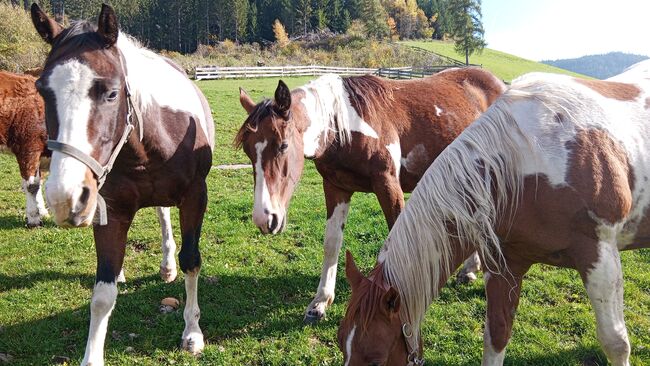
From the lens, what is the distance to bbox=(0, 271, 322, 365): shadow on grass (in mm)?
A: 3775

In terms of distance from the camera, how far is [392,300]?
87.7 inches

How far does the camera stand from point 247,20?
73438 mm

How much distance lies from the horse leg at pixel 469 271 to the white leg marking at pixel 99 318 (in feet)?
11.4

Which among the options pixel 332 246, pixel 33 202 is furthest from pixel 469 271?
pixel 33 202

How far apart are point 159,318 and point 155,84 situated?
2.17 m

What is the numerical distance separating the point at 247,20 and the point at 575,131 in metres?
76.8

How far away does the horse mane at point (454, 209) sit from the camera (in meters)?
2.44

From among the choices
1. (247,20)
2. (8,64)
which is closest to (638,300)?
(8,64)

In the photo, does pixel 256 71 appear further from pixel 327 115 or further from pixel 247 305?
pixel 327 115

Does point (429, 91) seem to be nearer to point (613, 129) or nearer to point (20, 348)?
point (613, 129)

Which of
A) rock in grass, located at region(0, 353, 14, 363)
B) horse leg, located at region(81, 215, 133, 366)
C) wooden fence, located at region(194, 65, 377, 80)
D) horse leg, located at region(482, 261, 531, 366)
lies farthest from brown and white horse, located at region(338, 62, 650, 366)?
wooden fence, located at region(194, 65, 377, 80)

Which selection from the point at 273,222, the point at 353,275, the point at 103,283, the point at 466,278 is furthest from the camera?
the point at 466,278

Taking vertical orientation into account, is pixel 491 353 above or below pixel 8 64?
below

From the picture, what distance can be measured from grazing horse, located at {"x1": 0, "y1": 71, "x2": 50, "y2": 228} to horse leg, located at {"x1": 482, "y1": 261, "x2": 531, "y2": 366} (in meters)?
6.52
